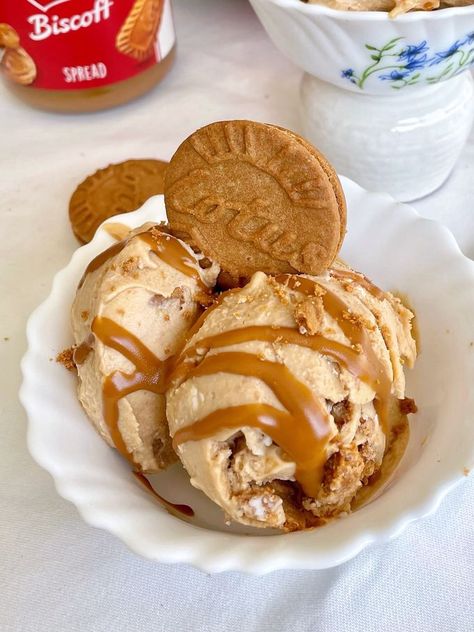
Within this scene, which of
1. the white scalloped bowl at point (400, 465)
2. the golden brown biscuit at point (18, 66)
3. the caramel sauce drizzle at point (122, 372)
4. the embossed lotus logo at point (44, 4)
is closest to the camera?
the white scalloped bowl at point (400, 465)

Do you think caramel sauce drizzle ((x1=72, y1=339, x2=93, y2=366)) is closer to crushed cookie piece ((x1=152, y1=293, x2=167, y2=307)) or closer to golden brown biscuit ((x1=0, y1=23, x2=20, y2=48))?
crushed cookie piece ((x1=152, y1=293, x2=167, y2=307))

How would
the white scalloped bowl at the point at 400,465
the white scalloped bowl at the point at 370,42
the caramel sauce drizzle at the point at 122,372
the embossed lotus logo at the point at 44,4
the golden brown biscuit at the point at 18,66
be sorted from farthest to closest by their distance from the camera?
the golden brown biscuit at the point at 18,66 → the embossed lotus logo at the point at 44,4 → the white scalloped bowl at the point at 370,42 → the caramel sauce drizzle at the point at 122,372 → the white scalloped bowl at the point at 400,465

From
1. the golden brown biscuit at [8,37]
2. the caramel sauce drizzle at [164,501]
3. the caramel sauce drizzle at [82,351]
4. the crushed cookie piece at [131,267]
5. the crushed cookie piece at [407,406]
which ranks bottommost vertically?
the caramel sauce drizzle at [164,501]

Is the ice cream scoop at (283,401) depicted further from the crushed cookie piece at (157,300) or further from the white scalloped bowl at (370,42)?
the white scalloped bowl at (370,42)

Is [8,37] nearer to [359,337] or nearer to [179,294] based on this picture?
[179,294]

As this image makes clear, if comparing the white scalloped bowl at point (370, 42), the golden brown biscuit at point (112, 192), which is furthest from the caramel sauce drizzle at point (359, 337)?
the golden brown biscuit at point (112, 192)

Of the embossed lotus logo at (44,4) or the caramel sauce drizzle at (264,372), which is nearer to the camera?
the caramel sauce drizzle at (264,372)

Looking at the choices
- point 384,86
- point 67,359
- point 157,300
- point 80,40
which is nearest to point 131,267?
point 157,300

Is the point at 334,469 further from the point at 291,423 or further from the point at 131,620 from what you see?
the point at 131,620
